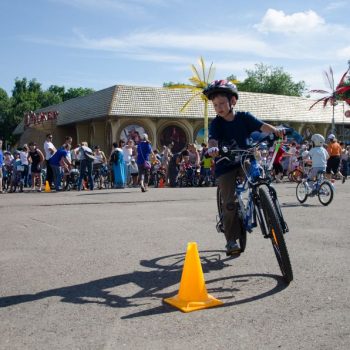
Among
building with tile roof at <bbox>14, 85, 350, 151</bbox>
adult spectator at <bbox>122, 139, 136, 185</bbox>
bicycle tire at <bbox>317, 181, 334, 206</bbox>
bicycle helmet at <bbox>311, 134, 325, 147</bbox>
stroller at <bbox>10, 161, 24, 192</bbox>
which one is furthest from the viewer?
building with tile roof at <bbox>14, 85, 350, 151</bbox>

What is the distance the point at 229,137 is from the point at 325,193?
7.24 metres

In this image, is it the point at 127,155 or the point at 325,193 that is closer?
the point at 325,193

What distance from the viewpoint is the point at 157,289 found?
14.2 feet

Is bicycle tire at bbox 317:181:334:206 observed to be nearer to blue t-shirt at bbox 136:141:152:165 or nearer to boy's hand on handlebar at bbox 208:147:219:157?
blue t-shirt at bbox 136:141:152:165

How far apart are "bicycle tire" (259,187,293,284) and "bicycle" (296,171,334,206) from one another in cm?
765

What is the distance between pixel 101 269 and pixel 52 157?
1326cm

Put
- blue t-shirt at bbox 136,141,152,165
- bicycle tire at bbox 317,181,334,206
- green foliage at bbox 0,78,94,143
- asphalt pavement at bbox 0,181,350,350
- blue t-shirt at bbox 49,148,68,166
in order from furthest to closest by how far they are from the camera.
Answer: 1. green foliage at bbox 0,78,94,143
2. blue t-shirt at bbox 49,148,68,166
3. blue t-shirt at bbox 136,141,152,165
4. bicycle tire at bbox 317,181,334,206
5. asphalt pavement at bbox 0,181,350,350

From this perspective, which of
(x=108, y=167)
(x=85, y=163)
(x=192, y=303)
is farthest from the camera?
(x=108, y=167)

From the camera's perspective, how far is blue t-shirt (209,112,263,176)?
5352 millimetres

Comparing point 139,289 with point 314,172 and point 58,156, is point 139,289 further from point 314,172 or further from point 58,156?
point 58,156

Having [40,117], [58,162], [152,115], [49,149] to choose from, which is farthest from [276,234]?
[40,117]

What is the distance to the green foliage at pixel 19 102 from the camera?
64875mm

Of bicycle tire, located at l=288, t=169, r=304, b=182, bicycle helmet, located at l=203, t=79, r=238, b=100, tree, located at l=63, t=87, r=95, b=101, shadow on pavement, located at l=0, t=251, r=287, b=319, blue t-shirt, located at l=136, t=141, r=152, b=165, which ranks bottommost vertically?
shadow on pavement, located at l=0, t=251, r=287, b=319

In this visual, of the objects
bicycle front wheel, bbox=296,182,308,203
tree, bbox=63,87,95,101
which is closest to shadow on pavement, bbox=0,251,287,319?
bicycle front wheel, bbox=296,182,308,203
